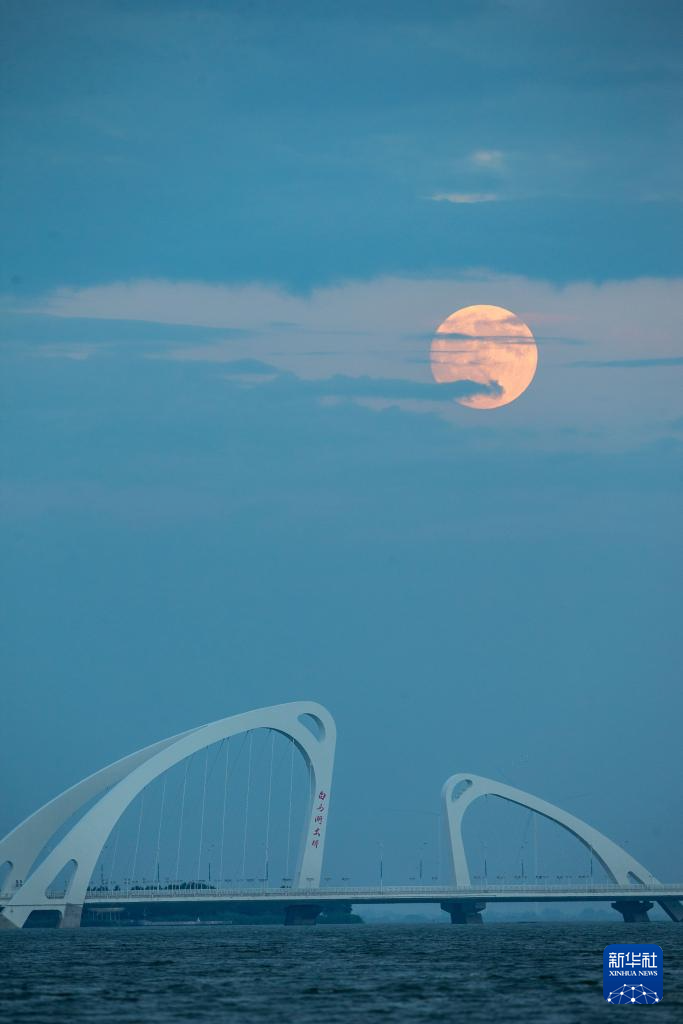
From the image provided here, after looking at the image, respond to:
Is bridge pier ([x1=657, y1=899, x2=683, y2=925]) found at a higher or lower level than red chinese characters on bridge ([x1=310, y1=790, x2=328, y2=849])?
lower

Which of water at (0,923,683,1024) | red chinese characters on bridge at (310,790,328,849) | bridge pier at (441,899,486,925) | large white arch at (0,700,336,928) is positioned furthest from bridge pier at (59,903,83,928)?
bridge pier at (441,899,486,925)

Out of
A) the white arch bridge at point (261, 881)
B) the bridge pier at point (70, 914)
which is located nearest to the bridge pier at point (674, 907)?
the white arch bridge at point (261, 881)

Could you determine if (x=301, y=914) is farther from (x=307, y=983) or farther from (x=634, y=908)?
(x=307, y=983)

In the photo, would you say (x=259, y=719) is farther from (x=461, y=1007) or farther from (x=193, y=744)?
(x=461, y=1007)

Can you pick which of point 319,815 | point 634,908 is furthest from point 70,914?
point 634,908

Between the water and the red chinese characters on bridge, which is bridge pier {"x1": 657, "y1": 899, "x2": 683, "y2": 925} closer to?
the red chinese characters on bridge

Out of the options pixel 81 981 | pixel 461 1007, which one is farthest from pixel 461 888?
pixel 461 1007
